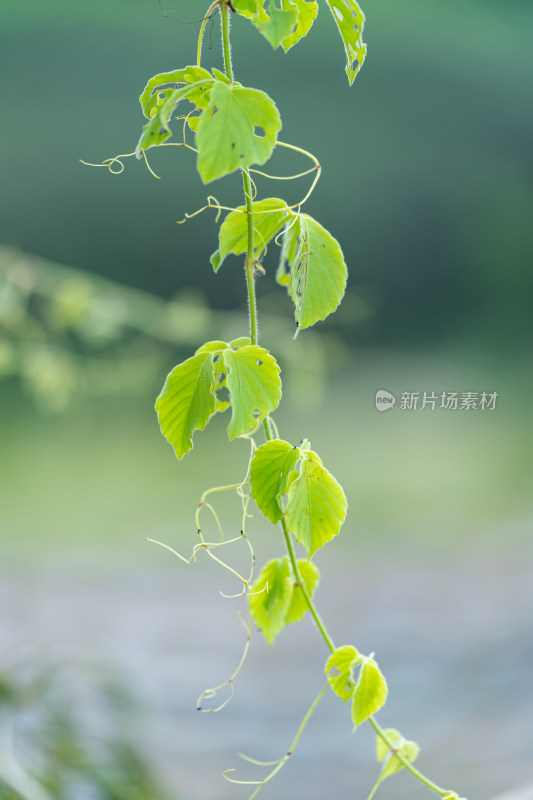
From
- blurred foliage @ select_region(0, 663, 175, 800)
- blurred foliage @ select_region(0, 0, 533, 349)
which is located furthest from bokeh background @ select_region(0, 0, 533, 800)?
blurred foliage @ select_region(0, 663, 175, 800)

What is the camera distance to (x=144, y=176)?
1.19m

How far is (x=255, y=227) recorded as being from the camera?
19 cm

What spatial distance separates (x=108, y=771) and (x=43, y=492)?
0.83 meters

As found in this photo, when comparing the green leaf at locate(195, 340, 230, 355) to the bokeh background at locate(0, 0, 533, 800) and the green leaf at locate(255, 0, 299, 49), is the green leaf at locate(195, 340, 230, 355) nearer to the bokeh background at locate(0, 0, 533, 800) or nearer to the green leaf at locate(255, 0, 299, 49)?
the green leaf at locate(255, 0, 299, 49)

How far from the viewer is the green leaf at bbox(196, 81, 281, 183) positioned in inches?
5.4

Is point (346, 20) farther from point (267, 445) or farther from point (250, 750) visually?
point (250, 750)

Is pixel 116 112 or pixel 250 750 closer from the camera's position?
pixel 250 750

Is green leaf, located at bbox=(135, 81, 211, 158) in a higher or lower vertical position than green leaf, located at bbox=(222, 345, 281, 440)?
higher

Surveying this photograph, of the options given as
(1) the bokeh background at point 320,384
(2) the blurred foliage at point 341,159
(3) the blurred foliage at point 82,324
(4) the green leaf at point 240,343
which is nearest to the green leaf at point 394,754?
(4) the green leaf at point 240,343

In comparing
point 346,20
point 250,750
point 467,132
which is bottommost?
point 250,750

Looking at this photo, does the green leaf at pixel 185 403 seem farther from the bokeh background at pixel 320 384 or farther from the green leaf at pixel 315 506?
the bokeh background at pixel 320 384

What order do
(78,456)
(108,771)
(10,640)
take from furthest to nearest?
(78,456)
(10,640)
(108,771)

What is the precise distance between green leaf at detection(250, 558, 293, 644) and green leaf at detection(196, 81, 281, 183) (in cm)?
12

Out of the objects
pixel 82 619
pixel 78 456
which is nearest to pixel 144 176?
pixel 78 456
